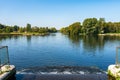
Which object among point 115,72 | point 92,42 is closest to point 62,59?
point 115,72

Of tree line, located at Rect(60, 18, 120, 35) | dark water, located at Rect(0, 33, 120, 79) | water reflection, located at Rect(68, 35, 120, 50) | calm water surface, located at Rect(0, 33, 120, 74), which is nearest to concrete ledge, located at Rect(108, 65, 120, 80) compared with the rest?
dark water, located at Rect(0, 33, 120, 79)

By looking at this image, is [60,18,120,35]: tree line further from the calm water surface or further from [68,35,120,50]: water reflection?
the calm water surface

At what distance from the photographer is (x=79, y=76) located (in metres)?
16.7

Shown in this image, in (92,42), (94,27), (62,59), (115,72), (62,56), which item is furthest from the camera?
(94,27)

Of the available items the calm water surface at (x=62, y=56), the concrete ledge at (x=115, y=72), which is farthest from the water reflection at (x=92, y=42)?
the concrete ledge at (x=115, y=72)

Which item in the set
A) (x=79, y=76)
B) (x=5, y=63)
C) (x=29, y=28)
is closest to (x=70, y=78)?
(x=79, y=76)

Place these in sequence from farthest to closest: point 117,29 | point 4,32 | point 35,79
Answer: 1. point 4,32
2. point 117,29
3. point 35,79

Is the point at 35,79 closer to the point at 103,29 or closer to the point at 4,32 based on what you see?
the point at 103,29

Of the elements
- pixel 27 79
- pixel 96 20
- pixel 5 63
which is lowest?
pixel 27 79

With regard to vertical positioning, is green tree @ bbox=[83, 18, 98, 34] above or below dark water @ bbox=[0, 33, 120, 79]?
above

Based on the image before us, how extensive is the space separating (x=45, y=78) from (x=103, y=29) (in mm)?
134009

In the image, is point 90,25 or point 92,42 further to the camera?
point 90,25

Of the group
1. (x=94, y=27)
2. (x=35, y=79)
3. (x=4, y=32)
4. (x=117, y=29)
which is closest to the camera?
(x=35, y=79)

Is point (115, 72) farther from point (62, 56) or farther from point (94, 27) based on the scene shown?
point (94, 27)
